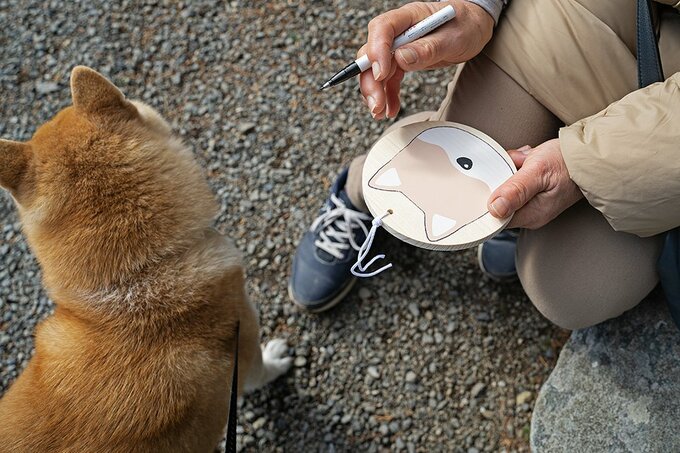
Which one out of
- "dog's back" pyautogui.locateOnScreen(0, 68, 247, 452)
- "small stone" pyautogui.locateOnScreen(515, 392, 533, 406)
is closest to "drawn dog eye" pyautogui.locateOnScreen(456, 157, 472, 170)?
"dog's back" pyautogui.locateOnScreen(0, 68, 247, 452)

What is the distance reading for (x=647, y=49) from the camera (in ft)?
4.39

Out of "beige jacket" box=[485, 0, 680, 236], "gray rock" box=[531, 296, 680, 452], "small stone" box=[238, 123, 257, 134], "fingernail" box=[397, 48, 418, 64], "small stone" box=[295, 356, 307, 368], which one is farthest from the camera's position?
"small stone" box=[238, 123, 257, 134]

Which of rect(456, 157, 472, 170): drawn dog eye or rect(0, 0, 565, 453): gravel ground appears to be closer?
rect(456, 157, 472, 170): drawn dog eye

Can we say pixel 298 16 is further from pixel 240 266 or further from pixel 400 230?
pixel 400 230

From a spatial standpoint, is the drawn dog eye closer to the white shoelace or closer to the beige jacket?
the beige jacket

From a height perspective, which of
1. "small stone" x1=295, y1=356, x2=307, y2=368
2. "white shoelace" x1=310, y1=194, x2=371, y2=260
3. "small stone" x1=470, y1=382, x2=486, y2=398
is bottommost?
"small stone" x1=470, y1=382, x2=486, y2=398

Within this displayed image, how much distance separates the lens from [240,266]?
5.54ft

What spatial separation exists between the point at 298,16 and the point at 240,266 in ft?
5.09

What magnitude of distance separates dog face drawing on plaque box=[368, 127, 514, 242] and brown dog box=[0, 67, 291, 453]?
0.56 meters

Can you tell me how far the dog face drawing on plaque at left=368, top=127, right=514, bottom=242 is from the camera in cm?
135

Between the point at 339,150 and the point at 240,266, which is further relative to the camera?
the point at 339,150

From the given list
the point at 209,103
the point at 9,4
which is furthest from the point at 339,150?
the point at 9,4

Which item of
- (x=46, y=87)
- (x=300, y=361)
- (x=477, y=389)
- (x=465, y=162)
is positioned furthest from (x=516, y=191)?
(x=46, y=87)

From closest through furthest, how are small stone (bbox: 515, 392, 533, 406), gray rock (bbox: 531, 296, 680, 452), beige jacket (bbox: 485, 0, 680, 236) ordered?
beige jacket (bbox: 485, 0, 680, 236)
gray rock (bbox: 531, 296, 680, 452)
small stone (bbox: 515, 392, 533, 406)
